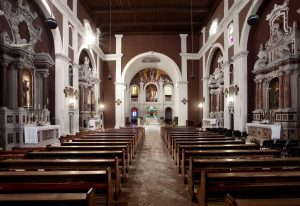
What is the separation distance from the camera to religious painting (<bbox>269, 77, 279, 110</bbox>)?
10381 millimetres

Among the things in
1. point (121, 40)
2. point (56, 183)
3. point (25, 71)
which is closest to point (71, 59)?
point (25, 71)

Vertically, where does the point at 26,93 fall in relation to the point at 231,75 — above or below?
below

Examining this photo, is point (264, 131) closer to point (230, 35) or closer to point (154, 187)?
point (230, 35)

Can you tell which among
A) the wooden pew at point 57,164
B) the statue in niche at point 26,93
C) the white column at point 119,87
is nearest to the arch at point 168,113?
the white column at point 119,87

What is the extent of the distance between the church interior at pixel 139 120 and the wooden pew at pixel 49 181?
2cm

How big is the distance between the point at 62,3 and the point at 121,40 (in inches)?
391

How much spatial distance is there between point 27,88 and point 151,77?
2154cm

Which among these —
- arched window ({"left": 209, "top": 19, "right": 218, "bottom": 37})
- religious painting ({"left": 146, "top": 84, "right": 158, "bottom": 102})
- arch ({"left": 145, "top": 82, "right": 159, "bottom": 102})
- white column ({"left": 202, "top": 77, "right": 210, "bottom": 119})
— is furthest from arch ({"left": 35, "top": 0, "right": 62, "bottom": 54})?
religious painting ({"left": 146, "top": 84, "right": 158, "bottom": 102})

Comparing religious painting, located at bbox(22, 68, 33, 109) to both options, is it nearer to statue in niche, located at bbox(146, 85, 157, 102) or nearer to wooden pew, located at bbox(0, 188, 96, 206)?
wooden pew, located at bbox(0, 188, 96, 206)

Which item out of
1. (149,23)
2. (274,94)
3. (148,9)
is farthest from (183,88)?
(274,94)

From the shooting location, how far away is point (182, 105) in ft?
72.3

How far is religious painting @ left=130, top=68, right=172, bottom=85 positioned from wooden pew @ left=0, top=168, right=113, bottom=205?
27.4 meters

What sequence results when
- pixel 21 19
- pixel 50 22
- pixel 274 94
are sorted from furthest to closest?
1. pixel 274 94
2. pixel 21 19
3. pixel 50 22

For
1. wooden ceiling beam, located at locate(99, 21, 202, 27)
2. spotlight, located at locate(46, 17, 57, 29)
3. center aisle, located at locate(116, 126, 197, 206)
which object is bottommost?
center aisle, located at locate(116, 126, 197, 206)
